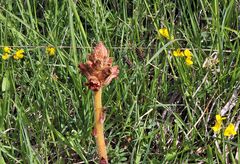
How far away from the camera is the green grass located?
1.86m

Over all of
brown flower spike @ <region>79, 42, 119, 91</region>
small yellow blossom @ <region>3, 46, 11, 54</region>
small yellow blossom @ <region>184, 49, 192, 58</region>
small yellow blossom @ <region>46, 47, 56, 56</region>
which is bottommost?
small yellow blossom @ <region>184, 49, 192, 58</region>

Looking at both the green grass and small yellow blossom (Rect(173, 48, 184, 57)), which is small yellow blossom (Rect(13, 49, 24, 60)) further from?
small yellow blossom (Rect(173, 48, 184, 57))

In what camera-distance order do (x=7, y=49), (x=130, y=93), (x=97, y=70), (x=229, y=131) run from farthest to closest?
(x=7, y=49)
(x=130, y=93)
(x=229, y=131)
(x=97, y=70)

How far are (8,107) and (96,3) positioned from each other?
27.8 inches

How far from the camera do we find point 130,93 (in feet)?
6.74

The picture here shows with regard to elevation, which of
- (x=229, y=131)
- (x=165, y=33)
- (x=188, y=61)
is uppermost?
(x=165, y=33)

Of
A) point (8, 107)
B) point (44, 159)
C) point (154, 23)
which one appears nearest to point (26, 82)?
point (8, 107)

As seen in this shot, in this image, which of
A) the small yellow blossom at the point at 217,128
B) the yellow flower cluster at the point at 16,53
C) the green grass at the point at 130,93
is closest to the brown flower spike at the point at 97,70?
the green grass at the point at 130,93

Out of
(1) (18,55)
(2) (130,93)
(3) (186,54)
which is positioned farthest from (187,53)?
(1) (18,55)

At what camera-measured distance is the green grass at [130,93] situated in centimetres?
186

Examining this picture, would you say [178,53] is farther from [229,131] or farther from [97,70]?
[97,70]

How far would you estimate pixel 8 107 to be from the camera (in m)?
1.94

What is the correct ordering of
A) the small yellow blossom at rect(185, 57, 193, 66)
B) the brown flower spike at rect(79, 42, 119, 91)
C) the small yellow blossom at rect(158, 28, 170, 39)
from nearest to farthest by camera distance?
the brown flower spike at rect(79, 42, 119, 91) → the small yellow blossom at rect(185, 57, 193, 66) → the small yellow blossom at rect(158, 28, 170, 39)

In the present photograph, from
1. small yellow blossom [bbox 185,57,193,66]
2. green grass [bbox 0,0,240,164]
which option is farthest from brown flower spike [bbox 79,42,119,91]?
small yellow blossom [bbox 185,57,193,66]
